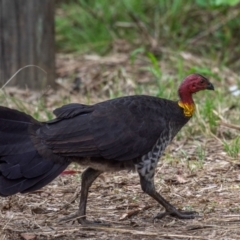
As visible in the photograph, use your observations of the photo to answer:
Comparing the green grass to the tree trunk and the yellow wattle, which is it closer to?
the tree trunk

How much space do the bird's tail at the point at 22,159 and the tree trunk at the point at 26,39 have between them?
309 cm

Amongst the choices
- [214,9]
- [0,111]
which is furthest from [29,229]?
[214,9]

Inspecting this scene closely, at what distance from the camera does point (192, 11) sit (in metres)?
10.3

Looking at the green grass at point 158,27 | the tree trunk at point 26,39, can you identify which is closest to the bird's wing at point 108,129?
the tree trunk at point 26,39

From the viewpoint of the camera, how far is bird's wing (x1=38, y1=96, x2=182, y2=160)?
477cm

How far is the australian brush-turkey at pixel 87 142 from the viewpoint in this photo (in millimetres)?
4672

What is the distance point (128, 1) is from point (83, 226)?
237 inches

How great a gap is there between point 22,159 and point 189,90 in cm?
136

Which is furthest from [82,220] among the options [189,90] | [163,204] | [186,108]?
[189,90]

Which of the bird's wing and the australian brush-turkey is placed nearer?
the australian brush-turkey

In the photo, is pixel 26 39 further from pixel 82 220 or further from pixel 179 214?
pixel 179 214

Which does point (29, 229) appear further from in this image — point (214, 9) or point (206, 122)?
point (214, 9)

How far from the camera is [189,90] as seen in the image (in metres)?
5.39

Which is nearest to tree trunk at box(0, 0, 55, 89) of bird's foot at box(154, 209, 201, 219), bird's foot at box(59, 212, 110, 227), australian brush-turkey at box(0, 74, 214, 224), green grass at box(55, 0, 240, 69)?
green grass at box(55, 0, 240, 69)
